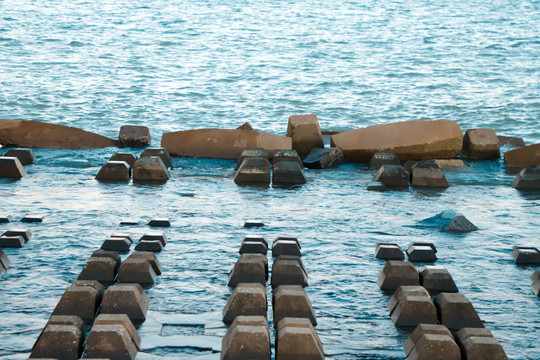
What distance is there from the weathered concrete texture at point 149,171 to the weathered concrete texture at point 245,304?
3557mm

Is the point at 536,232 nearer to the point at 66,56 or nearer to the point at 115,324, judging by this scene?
the point at 115,324

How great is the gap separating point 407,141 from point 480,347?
5.22m

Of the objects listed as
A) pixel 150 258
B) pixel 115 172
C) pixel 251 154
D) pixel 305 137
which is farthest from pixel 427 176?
pixel 150 258

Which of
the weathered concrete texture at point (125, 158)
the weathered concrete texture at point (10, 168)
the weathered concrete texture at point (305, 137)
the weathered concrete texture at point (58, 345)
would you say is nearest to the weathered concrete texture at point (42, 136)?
the weathered concrete texture at point (125, 158)

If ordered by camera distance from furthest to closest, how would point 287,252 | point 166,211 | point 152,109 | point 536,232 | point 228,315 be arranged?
point 152,109 → point 166,211 → point 536,232 → point 287,252 → point 228,315

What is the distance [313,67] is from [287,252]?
41.1 feet

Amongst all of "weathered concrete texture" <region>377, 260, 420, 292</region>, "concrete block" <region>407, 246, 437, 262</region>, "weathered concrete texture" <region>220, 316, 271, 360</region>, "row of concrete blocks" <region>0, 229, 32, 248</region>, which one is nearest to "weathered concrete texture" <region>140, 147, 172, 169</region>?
"row of concrete blocks" <region>0, 229, 32, 248</region>

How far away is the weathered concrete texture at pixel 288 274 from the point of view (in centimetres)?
409

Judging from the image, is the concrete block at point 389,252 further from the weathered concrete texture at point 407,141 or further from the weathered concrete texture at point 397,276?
the weathered concrete texture at point 407,141

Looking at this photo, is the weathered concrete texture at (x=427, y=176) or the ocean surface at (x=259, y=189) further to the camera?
the weathered concrete texture at (x=427, y=176)

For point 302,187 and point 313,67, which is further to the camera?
point 313,67

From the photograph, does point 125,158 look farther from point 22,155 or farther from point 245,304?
point 245,304

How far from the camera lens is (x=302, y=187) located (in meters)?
6.89

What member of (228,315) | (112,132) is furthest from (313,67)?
(228,315)
